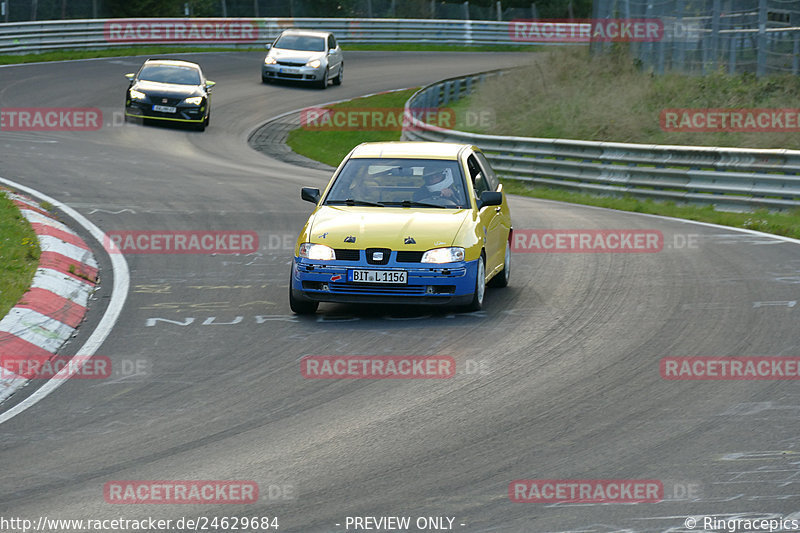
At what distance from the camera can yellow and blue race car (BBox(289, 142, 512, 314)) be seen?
1059 centimetres

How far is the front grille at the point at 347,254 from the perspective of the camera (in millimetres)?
10617

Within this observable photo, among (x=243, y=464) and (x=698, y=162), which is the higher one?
(x=243, y=464)

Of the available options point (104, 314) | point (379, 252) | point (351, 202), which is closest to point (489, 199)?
point (351, 202)

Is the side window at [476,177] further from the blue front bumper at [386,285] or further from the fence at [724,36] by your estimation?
the fence at [724,36]

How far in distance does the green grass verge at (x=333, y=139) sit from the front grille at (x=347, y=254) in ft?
54.7

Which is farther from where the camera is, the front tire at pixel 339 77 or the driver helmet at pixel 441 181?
the front tire at pixel 339 77

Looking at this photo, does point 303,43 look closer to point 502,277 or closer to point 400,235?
point 502,277

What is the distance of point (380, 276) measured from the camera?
1054 centimetres

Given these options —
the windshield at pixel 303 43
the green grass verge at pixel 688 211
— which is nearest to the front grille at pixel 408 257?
the green grass verge at pixel 688 211

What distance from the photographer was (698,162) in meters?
20.0

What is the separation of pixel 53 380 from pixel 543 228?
9375 mm

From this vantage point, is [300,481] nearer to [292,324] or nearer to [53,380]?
[53,380]

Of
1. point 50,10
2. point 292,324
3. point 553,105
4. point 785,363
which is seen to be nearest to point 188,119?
point 553,105

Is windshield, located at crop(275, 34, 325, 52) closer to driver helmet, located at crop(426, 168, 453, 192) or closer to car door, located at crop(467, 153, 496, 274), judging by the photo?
car door, located at crop(467, 153, 496, 274)
